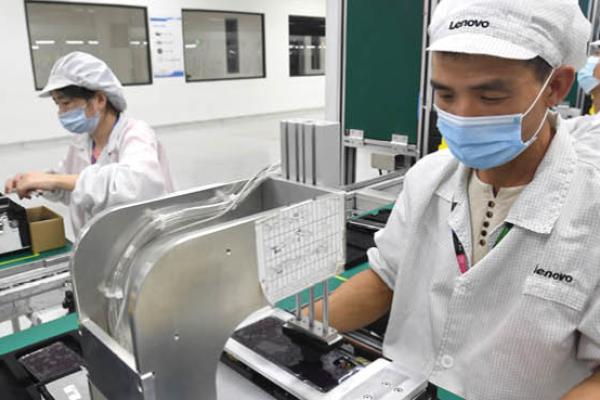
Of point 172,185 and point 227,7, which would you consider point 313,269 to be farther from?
point 227,7

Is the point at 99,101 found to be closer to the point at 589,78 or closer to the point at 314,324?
the point at 314,324

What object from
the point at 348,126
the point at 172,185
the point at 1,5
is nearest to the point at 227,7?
the point at 1,5

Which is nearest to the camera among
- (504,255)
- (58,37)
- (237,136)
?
(504,255)

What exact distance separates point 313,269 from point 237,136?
22.4ft

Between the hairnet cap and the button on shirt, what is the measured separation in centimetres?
132

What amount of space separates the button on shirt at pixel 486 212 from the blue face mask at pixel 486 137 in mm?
62

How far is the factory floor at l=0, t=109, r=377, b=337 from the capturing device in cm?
516

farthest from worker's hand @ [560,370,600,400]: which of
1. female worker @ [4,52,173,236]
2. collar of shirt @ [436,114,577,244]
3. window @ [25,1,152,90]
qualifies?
window @ [25,1,152,90]

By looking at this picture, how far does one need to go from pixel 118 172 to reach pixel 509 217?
3.74 ft

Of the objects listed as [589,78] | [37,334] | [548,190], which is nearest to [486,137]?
[548,190]

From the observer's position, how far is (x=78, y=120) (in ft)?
5.81

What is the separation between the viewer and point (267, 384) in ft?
2.40

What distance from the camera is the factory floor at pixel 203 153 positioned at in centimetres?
516

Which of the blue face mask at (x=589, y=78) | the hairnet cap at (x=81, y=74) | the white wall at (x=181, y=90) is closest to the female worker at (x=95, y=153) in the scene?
the hairnet cap at (x=81, y=74)
